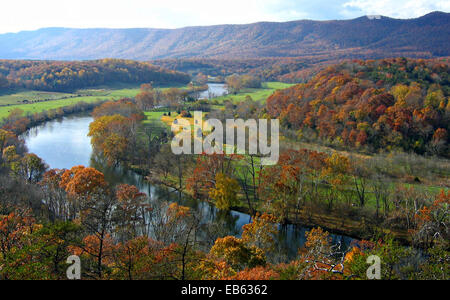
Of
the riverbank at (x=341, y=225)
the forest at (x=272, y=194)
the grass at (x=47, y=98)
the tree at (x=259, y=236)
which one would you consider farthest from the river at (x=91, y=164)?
the grass at (x=47, y=98)

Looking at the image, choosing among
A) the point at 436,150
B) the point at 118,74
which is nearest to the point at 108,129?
the point at 436,150

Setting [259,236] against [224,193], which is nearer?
[259,236]

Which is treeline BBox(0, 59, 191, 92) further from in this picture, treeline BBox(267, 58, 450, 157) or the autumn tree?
the autumn tree

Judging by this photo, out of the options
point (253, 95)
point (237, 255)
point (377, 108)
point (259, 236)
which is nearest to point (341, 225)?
point (259, 236)

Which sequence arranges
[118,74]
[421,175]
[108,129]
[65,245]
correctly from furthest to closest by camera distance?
[118,74], [108,129], [421,175], [65,245]

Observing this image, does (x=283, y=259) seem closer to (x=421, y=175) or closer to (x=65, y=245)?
(x=65, y=245)

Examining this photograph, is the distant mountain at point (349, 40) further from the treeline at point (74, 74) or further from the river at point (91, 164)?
the river at point (91, 164)

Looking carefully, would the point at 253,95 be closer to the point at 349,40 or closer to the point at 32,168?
the point at 32,168
